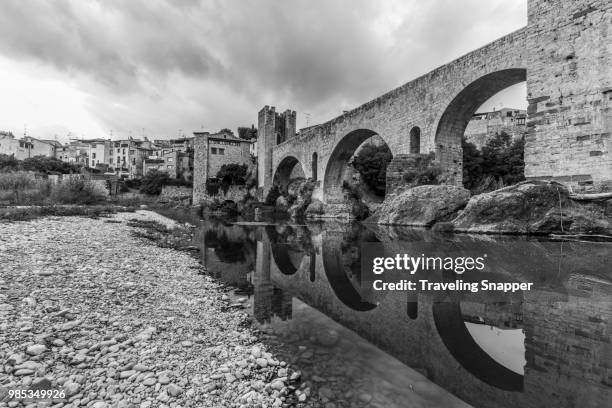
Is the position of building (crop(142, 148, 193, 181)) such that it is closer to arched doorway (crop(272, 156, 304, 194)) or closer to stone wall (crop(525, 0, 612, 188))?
arched doorway (crop(272, 156, 304, 194))

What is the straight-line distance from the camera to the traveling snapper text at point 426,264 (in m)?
5.52

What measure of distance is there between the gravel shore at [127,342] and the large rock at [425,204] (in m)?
10.0

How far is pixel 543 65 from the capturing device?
33.4 ft

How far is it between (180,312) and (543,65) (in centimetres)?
1282

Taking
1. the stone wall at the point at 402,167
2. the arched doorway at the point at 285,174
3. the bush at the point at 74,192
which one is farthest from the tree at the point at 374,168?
the bush at the point at 74,192

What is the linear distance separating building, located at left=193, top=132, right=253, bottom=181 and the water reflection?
40113mm

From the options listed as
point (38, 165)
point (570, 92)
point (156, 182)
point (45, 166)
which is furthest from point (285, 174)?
point (38, 165)

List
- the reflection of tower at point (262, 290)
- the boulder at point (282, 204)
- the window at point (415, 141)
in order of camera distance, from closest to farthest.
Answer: the reflection of tower at point (262, 290)
the window at point (415, 141)
the boulder at point (282, 204)

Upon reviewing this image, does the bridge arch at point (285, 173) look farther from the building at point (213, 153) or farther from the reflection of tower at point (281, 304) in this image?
the reflection of tower at point (281, 304)

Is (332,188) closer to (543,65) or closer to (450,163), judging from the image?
(450,163)

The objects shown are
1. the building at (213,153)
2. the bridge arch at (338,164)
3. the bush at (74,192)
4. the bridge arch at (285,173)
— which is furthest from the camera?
the building at (213,153)

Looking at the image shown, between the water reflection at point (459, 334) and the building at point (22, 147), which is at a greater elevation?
the building at point (22, 147)

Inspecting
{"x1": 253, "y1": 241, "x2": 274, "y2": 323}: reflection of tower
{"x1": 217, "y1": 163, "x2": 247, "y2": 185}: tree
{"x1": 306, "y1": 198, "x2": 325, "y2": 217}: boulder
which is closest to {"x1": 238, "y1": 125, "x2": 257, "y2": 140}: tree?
{"x1": 217, "y1": 163, "x2": 247, "y2": 185}: tree

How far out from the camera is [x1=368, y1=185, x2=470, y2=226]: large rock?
1209cm
